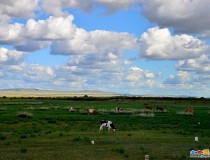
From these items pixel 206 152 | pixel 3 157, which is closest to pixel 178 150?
pixel 206 152

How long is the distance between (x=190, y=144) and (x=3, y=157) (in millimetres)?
12942

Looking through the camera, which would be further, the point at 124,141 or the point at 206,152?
the point at 124,141

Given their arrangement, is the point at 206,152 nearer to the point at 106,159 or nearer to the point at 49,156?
the point at 106,159

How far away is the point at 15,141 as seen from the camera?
28.0m

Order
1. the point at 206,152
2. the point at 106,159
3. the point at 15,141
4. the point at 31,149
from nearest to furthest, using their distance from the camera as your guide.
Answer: the point at 106,159 < the point at 206,152 < the point at 31,149 < the point at 15,141

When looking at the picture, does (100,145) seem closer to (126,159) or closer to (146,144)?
(146,144)

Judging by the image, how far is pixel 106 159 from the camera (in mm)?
20562

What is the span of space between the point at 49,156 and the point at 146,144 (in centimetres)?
808

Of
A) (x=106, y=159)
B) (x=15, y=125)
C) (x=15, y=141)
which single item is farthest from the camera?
(x=15, y=125)

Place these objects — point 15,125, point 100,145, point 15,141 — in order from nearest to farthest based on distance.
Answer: point 100,145 → point 15,141 → point 15,125

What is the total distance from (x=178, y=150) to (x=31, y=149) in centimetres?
896

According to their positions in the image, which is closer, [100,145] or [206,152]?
[206,152]

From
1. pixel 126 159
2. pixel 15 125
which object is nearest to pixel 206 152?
pixel 126 159

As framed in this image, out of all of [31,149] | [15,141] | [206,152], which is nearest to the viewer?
[206,152]
